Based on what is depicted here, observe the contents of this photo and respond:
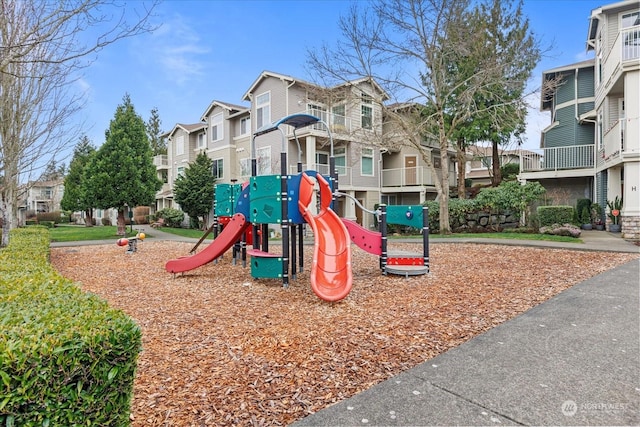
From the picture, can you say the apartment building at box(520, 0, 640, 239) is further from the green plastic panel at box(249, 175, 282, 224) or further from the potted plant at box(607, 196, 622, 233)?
the green plastic panel at box(249, 175, 282, 224)

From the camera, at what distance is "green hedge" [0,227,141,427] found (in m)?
1.69

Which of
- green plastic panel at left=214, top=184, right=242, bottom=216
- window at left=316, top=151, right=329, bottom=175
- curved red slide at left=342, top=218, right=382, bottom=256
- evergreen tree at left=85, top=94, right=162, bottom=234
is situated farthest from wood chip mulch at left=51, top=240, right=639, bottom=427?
window at left=316, top=151, right=329, bottom=175

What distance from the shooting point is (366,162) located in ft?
79.6

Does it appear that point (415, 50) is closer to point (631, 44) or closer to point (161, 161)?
point (631, 44)

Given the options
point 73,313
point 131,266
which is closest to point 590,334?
point 73,313

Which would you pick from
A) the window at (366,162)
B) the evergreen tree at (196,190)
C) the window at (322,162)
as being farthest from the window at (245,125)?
the window at (366,162)

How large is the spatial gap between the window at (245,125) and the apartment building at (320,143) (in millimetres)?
20

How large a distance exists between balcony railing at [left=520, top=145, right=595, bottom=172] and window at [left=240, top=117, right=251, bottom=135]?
54.9 feet

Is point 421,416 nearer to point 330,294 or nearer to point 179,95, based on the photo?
point 330,294

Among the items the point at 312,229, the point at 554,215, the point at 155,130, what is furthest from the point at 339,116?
the point at 155,130

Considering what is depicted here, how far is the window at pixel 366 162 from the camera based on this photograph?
23.8m

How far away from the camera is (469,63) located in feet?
61.6

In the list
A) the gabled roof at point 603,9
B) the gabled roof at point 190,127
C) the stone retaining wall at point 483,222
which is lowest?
the stone retaining wall at point 483,222

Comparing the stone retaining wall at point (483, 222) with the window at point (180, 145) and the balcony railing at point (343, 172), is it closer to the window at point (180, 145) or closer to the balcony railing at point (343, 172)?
the balcony railing at point (343, 172)
